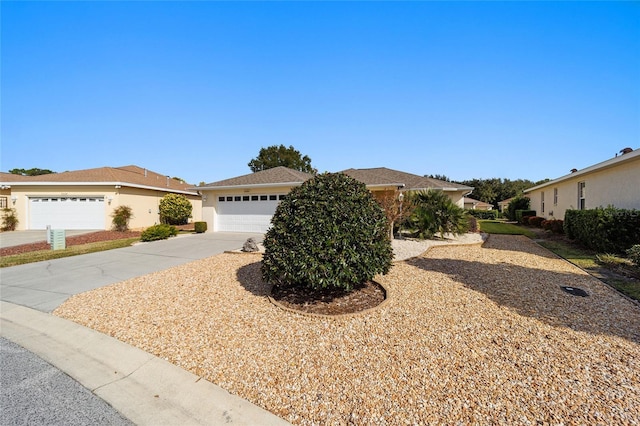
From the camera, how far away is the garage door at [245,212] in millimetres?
14914

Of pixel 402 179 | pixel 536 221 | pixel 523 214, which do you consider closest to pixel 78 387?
pixel 402 179

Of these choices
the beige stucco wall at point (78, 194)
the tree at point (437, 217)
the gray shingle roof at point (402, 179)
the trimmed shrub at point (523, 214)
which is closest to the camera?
the tree at point (437, 217)

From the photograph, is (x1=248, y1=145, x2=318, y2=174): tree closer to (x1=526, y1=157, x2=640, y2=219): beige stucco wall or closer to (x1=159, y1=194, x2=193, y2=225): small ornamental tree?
(x1=159, y1=194, x2=193, y2=225): small ornamental tree

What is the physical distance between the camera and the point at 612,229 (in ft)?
27.3

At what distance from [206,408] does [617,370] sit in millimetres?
4179

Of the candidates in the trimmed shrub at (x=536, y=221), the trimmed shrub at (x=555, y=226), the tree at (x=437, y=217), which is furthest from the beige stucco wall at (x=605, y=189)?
the tree at (x=437, y=217)

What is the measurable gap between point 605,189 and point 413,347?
1399 centimetres

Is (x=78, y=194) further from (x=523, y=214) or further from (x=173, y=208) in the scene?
(x=523, y=214)

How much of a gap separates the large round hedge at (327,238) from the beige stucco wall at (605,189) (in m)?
11.1

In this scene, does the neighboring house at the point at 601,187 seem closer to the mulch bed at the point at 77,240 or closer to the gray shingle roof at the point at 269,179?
the gray shingle roof at the point at 269,179

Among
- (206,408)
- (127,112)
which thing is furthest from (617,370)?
(127,112)

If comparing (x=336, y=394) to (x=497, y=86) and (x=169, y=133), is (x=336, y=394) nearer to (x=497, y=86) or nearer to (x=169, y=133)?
(x=497, y=86)

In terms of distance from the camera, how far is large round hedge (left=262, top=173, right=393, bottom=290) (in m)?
4.32

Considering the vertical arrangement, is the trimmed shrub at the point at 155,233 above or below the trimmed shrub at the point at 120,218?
below
